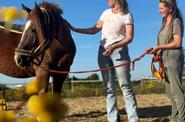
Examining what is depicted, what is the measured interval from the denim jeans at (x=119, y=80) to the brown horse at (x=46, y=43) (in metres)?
0.72

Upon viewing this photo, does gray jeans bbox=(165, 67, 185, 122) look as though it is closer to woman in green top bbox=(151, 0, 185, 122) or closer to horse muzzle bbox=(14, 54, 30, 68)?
woman in green top bbox=(151, 0, 185, 122)

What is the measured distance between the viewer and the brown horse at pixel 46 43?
538cm

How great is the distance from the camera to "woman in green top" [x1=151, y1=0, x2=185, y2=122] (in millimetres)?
4453

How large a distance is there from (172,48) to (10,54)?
286 centimetres

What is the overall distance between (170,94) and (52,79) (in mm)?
1740

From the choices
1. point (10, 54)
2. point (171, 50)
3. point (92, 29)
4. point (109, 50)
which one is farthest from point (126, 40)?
point (10, 54)

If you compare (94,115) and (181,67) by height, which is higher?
(181,67)

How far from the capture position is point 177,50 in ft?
14.9

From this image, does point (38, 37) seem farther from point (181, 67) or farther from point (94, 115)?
point (94, 115)

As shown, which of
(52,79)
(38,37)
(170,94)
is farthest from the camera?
(52,79)

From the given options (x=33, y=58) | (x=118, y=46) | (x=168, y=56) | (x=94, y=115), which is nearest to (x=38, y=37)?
(x=33, y=58)

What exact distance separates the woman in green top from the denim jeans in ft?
1.41

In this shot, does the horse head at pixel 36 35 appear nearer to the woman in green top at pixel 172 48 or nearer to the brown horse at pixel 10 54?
the brown horse at pixel 10 54

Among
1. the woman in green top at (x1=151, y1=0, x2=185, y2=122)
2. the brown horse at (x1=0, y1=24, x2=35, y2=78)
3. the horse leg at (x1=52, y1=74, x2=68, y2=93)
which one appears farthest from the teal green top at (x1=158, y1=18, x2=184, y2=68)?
the brown horse at (x1=0, y1=24, x2=35, y2=78)
